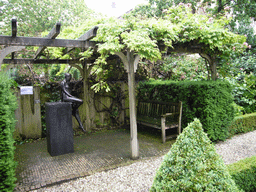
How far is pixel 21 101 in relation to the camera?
6.16m

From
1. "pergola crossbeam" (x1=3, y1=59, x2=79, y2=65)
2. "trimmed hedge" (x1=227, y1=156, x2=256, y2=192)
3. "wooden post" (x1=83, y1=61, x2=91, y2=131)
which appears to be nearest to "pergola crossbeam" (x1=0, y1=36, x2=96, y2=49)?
"pergola crossbeam" (x1=3, y1=59, x2=79, y2=65)

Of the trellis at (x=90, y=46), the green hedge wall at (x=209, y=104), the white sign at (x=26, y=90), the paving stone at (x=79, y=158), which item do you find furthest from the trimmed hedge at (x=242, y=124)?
the white sign at (x=26, y=90)

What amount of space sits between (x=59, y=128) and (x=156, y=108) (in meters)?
3.22

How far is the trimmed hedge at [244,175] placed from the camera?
2697mm

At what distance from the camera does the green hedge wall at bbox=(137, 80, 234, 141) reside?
17.2ft

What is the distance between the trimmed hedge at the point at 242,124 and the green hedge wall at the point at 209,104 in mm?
536

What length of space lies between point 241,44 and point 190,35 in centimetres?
191

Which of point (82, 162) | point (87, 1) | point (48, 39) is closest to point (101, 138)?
point (82, 162)

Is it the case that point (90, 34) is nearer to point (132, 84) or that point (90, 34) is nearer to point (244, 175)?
point (132, 84)

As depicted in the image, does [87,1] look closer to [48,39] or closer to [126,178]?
[48,39]

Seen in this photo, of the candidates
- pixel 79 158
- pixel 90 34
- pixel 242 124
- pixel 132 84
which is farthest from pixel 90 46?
pixel 242 124

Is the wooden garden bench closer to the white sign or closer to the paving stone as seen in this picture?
the paving stone

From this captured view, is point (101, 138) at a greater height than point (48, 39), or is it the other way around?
point (48, 39)

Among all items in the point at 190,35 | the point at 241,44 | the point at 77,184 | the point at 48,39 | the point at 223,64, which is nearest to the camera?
the point at 77,184
